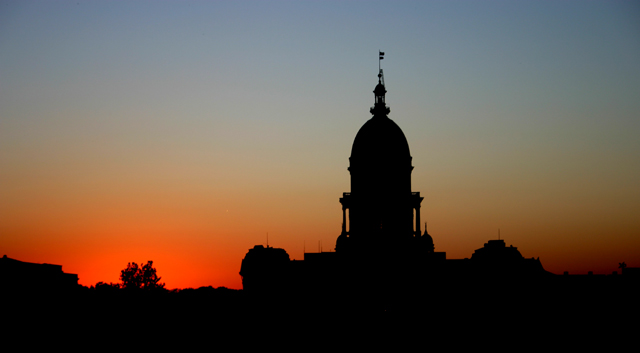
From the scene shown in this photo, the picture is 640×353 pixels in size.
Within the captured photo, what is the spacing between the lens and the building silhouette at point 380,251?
101438mm

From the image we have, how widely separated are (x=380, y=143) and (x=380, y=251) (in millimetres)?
11593

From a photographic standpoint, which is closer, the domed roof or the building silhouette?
the building silhouette

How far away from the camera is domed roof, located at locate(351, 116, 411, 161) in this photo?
106 metres

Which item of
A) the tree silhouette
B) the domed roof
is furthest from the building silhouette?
the tree silhouette

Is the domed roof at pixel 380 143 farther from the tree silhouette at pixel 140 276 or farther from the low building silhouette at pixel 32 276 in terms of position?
the tree silhouette at pixel 140 276

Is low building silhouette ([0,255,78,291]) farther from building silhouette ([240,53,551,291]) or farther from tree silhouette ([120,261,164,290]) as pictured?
tree silhouette ([120,261,164,290])

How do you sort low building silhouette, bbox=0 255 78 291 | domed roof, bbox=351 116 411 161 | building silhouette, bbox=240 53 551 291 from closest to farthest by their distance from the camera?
Answer: low building silhouette, bbox=0 255 78 291 → building silhouette, bbox=240 53 551 291 → domed roof, bbox=351 116 411 161

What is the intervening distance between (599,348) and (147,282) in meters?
116

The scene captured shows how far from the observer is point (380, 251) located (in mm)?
104000

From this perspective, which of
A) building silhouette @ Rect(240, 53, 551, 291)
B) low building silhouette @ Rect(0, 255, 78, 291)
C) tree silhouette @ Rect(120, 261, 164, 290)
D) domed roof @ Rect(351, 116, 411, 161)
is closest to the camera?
low building silhouette @ Rect(0, 255, 78, 291)

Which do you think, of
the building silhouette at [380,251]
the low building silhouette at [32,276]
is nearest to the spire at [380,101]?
the building silhouette at [380,251]

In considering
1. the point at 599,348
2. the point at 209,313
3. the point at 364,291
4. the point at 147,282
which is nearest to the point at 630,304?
the point at 599,348

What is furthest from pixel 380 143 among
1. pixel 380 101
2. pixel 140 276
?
pixel 140 276

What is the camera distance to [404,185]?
108 m
